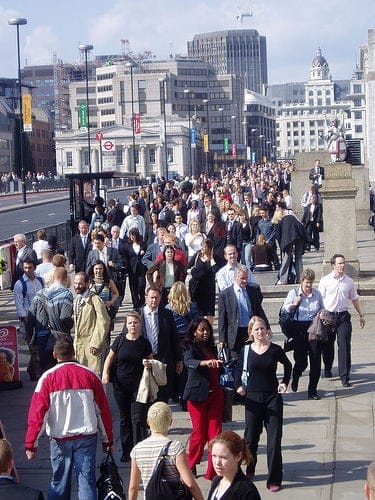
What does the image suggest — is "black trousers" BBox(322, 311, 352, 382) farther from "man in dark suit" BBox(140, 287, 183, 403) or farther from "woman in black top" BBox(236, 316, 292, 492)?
"woman in black top" BBox(236, 316, 292, 492)

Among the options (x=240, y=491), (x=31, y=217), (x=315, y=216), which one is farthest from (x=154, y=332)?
(x=31, y=217)

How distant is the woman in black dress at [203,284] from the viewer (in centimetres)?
1566

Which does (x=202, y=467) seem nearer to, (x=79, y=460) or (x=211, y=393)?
(x=211, y=393)

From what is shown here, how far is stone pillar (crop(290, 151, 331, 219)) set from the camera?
41694 mm

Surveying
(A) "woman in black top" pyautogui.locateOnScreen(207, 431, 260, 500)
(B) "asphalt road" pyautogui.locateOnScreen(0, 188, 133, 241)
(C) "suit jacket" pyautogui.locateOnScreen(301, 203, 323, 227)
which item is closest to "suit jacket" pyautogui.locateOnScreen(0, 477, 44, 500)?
(A) "woman in black top" pyautogui.locateOnScreen(207, 431, 260, 500)

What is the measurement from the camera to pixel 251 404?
9938 millimetres

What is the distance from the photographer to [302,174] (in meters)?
42.5

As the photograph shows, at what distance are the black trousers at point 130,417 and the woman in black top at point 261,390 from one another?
1.03 m

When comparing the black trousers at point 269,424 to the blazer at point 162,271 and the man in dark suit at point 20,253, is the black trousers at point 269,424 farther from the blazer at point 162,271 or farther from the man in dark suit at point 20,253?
the man in dark suit at point 20,253

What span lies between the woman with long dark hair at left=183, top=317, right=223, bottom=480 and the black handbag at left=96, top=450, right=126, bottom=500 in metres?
1.75

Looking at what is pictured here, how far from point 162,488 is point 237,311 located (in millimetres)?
5043

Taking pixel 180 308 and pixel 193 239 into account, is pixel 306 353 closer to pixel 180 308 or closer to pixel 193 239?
pixel 180 308

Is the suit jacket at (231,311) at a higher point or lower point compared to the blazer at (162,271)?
lower

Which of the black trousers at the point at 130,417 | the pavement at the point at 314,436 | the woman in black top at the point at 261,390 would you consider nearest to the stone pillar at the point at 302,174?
the pavement at the point at 314,436
